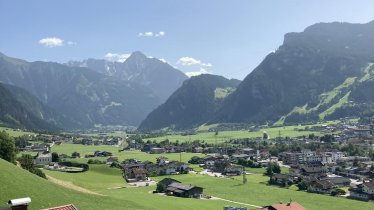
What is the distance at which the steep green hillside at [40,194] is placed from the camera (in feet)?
172

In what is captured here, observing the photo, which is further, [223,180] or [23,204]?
[223,180]

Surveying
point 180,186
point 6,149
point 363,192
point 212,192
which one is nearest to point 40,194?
point 6,149

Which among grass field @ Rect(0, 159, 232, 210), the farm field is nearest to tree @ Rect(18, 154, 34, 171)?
the farm field

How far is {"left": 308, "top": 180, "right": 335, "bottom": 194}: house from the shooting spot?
4498 inches

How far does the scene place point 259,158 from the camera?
18375 cm

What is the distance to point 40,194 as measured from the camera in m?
55.9

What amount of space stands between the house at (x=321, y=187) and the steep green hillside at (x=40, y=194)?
2522 inches

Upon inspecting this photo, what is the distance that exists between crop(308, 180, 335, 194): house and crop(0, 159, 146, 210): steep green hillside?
64.1 meters

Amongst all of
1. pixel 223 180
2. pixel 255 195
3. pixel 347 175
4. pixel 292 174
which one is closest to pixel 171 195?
pixel 255 195

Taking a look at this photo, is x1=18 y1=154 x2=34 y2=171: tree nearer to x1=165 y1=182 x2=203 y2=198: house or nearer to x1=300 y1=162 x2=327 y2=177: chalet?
x1=165 y1=182 x2=203 y2=198: house

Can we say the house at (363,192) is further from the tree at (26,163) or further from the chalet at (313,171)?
the tree at (26,163)

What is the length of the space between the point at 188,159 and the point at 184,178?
51273 mm

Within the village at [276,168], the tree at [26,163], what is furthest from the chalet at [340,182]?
the tree at [26,163]

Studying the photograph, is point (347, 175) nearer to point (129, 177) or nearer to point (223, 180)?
point (223, 180)
